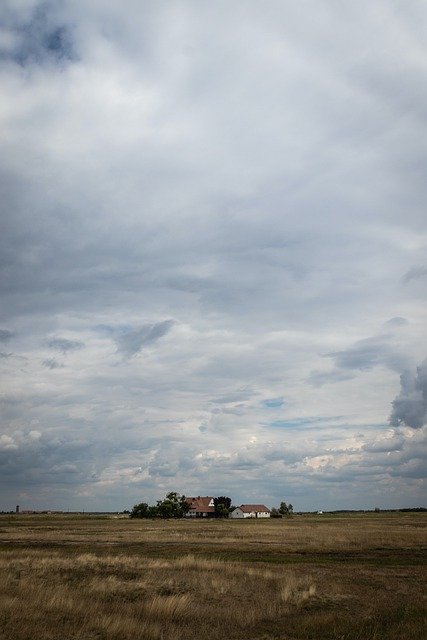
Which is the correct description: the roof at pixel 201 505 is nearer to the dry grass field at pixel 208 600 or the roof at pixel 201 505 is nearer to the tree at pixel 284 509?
the tree at pixel 284 509

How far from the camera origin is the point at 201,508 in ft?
572

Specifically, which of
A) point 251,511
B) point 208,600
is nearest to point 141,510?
point 251,511

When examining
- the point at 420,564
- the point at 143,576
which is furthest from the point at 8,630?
the point at 420,564

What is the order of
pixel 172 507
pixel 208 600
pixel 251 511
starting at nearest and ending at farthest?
pixel 208 600 < pixel 172 507 < pixel 251 511

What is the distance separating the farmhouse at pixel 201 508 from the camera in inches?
6757

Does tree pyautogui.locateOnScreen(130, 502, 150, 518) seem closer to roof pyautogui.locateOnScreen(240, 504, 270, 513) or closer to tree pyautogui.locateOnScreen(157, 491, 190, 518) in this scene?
tree pyautogui.locateOnScreen(157, 491, 190, 518)

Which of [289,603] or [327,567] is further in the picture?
[327,567]

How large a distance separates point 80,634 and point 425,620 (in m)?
10.2

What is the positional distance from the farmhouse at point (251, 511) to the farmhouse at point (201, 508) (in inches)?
299

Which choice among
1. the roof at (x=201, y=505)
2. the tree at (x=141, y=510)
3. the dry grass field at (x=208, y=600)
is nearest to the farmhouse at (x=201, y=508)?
the roof at (x=201, y=505)

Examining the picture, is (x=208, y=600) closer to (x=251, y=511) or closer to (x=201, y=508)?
(x=201, y=508)

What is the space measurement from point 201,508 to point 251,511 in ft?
68.3

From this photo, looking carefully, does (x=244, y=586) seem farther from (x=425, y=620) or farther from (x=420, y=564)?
(x=420, y=564)

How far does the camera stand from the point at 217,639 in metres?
13.8
